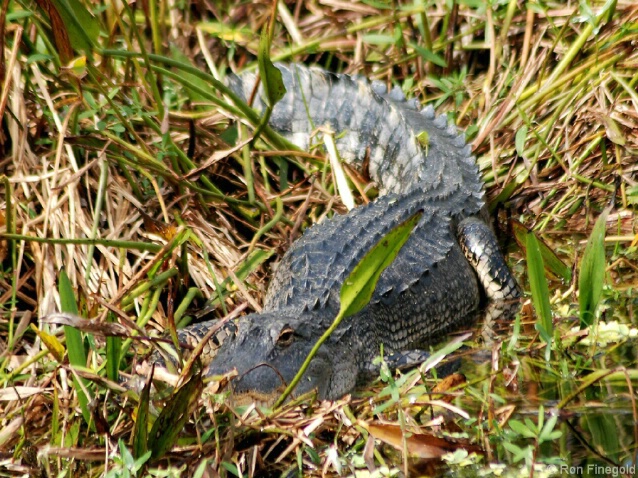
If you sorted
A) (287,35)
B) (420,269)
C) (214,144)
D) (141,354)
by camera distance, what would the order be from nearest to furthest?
(141,354), (420,269), (214,144), (287,35)

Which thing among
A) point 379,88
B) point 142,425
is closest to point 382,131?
point 379,88

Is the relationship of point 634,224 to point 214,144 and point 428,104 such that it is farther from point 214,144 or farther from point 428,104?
point 214,144

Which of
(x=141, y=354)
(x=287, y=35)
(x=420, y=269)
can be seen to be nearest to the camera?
(x=141, y=354)

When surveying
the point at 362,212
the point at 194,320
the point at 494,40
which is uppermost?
the point at 494,40

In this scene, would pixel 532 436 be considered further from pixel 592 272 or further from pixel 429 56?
pixel 429 56

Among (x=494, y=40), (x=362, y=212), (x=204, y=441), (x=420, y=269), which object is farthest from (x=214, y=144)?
(x=204, y=441)

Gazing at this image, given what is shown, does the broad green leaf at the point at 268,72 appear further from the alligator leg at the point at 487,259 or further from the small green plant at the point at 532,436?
the small green plant at the point at 532,436

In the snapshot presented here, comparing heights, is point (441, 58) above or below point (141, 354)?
above
